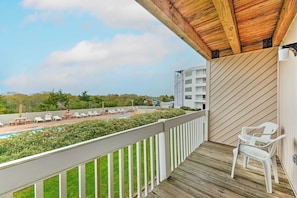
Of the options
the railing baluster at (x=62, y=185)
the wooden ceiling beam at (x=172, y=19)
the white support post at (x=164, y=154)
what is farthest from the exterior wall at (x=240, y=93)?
the railing baluster at (x=62, y=185)

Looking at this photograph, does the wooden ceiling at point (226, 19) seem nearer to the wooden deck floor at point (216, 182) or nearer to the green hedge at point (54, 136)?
the green hedge at point (54, 136)

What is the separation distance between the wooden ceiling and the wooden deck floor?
2123 millimetres

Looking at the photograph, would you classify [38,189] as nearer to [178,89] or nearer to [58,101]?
[58,101]

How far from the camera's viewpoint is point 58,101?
175 cm

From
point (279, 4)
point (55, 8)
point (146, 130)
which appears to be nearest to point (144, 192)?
point (146, 130)

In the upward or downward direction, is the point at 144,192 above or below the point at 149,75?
below

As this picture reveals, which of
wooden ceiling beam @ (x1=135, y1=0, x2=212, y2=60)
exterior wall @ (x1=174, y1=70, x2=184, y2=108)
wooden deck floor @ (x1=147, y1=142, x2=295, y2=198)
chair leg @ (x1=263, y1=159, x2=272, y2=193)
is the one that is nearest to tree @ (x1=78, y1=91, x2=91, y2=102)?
wooden ceiling beam @ (x1=135, y1=0, x2=212, y2=60)

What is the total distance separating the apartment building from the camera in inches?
154

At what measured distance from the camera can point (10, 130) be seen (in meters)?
1.24

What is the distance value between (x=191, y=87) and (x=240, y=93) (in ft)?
3.57

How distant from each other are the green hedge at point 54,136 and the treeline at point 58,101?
0.75 ft

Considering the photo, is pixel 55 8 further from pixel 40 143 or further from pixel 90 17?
pixel 40 143

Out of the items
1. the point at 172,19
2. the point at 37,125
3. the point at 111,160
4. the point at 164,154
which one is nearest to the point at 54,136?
the point at 37,125

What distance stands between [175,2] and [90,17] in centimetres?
154
